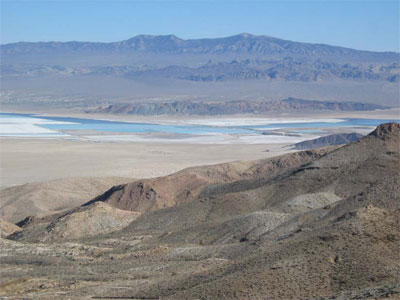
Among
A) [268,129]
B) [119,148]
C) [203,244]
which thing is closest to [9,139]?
[119,148]

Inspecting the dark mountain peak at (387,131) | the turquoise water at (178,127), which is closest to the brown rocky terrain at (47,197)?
the dark mountain peak at (387,131)

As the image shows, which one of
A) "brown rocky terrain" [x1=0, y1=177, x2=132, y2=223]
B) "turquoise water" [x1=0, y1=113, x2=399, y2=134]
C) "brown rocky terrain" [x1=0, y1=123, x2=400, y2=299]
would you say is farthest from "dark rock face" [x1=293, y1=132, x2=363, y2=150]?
"brown rocky terrain" [x1=0, y1=177, x2=132, y2=223]

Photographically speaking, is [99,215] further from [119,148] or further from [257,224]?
[119,148]

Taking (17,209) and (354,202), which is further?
(17,209)

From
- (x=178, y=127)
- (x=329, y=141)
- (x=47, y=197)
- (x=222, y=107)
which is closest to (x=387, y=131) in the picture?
(x=47, y=197)

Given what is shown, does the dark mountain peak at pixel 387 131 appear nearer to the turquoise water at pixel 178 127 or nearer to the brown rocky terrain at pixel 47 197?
the brown rocky terrain at pixel 47 197

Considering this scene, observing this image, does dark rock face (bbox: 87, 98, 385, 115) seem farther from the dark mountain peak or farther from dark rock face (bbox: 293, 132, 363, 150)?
the dark mountain peak

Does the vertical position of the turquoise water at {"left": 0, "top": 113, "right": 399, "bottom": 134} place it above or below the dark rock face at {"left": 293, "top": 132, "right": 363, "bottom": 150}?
below
